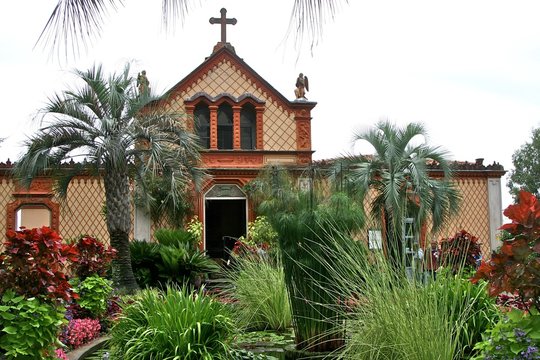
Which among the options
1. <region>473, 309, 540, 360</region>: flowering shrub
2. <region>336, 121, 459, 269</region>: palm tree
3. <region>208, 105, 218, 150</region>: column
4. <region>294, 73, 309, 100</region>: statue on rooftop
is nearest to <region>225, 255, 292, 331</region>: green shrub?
<region>473, 309, 540, 360</region>: flowering shrub

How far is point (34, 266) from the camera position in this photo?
477cm

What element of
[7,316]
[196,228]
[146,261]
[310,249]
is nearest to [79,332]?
[7,316]

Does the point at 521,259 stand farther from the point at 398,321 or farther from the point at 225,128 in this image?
the point at 225,128

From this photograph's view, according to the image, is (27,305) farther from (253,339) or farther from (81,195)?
(81,195)

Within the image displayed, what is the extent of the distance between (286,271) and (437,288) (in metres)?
2.00

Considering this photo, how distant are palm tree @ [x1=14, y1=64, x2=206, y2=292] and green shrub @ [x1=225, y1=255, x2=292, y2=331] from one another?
411cm

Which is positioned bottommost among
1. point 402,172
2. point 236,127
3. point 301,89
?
point 402,172

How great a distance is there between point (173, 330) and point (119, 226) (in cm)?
666

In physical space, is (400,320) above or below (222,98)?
below

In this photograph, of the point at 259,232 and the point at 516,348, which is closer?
the point at 516,348

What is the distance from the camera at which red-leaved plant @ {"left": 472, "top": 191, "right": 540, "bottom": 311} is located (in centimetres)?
327

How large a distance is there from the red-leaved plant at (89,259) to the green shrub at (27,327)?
3.53 metres

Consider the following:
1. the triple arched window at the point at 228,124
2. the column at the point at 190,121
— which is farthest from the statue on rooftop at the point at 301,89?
the column at the point at 190,121

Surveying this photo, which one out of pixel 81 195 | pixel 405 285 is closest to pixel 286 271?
pixel 405 285
